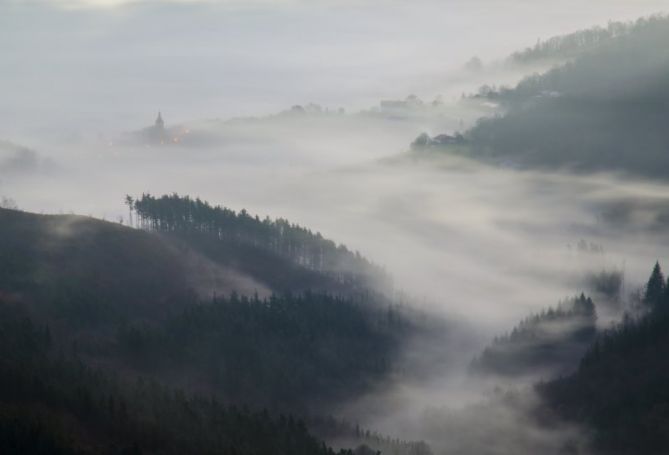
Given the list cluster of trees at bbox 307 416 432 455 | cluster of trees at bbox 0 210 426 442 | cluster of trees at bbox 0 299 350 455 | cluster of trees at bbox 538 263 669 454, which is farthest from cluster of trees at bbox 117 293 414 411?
cluster of trees at bbox 538 263 669 454

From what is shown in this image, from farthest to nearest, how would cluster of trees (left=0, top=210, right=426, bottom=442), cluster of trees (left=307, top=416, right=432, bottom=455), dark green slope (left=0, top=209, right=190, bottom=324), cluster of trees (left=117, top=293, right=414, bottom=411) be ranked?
dark green slope (left=0, top=209, right=190, bottom=324) → cluster of trees (left=117, top=293, right=414, bottom=411) → cluster of trees (left=0, top=210, right=426, bottom=442) → cluster of trees (left=307, top=416, right=432, bottom=455)

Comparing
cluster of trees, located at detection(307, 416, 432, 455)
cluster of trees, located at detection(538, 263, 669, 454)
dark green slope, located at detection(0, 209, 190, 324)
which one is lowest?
cluster of trees, located at detection(307, 416, 432, 455)

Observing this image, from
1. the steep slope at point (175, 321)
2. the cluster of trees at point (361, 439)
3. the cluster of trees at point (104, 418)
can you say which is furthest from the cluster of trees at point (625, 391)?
the cluster of trees at point (104, 418)

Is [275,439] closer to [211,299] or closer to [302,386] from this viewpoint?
[302,386]

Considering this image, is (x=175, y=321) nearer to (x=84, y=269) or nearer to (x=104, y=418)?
(x=84, y=269)

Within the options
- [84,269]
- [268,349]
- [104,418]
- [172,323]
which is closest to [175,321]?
[172,323]

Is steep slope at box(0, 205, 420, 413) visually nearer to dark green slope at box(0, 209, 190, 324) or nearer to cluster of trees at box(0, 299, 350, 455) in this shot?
dark green slope at box(0, 209, 190, 324)

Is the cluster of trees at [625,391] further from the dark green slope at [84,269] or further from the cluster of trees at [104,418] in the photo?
the dark green slope at [84,269]
